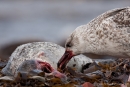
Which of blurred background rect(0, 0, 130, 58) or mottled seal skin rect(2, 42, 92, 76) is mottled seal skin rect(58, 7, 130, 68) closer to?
mottled seal skin rect(2, 42, 92, 76)

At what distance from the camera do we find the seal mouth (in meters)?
6.24

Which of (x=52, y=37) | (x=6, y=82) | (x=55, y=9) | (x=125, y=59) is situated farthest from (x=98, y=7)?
(x=6, y=82)

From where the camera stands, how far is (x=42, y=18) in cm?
2006

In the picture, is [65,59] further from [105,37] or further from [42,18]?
[42,18]

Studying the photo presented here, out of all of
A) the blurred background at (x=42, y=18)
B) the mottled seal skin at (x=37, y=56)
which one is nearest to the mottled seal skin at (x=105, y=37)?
the mottled seal skin at (x=37, y=56)

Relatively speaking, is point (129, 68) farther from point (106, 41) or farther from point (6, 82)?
point (6, 82)

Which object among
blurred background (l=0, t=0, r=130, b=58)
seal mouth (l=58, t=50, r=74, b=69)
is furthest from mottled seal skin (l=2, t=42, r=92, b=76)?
blurred background (l=0, t=0, r=130, b=58)

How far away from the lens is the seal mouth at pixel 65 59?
20.5 feet

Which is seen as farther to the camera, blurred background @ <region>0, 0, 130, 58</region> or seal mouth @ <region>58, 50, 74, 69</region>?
blurred background @ <region>0, 0, 130, 58</region>

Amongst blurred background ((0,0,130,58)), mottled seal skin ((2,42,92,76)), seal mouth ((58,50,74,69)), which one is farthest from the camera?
blurred background ((0,0,130,58))

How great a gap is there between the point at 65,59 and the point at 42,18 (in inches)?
539

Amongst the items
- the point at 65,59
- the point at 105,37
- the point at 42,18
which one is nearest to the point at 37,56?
the point at 65,59

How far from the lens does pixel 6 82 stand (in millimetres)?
5301

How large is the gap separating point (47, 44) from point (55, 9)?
1722 centimetres
